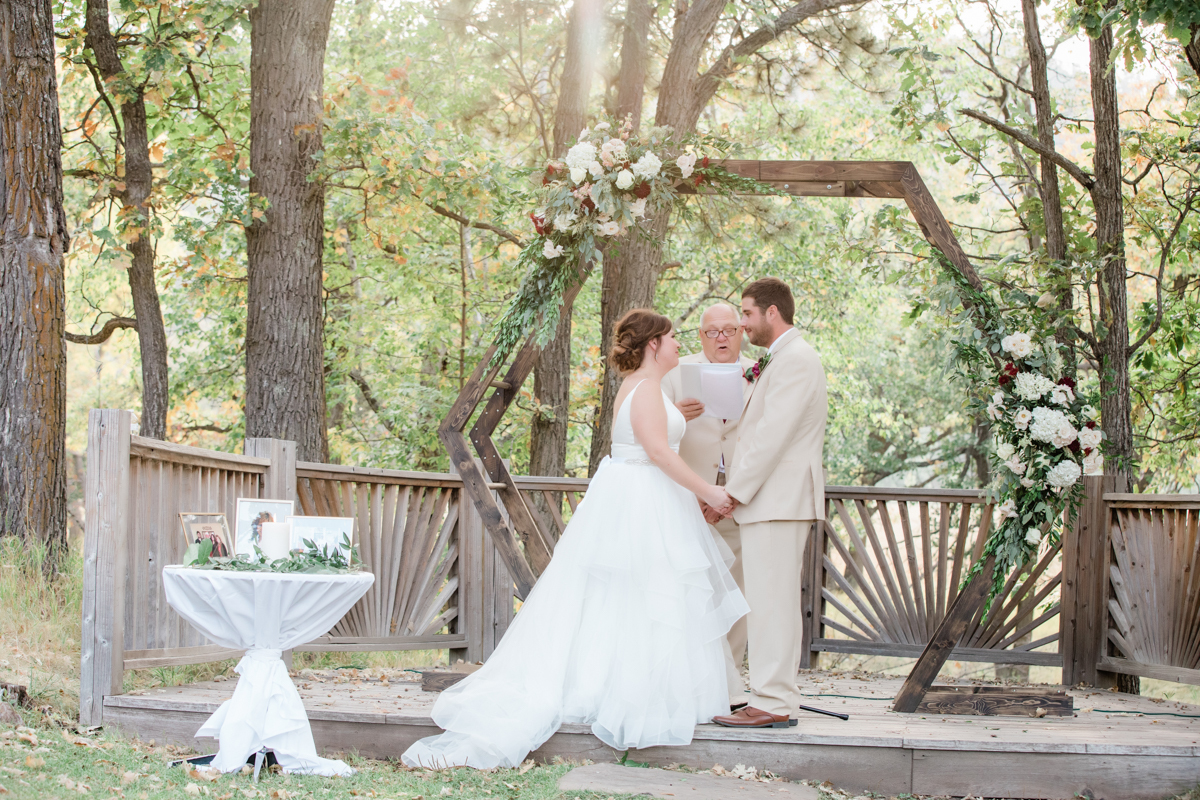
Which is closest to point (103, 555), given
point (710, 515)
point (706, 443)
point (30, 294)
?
point (30, 294)

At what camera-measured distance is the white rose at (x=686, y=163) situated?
4855mm

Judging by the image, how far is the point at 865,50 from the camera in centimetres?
960

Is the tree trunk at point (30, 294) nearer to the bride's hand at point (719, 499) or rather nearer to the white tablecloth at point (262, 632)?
the white tablecloth at point (262, 632)

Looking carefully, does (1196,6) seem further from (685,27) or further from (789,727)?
(685,27)

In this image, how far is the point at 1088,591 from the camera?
6.02 meters

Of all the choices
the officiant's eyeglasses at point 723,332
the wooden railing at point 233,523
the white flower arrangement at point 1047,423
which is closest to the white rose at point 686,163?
the officiant's eyeglasses at point 723,332

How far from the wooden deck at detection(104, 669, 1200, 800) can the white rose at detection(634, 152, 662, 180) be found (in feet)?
8.72

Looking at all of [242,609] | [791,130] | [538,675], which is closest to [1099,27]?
[538,675]

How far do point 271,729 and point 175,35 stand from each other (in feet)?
19.5

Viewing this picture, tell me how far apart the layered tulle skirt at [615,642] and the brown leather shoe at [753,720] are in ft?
0.31

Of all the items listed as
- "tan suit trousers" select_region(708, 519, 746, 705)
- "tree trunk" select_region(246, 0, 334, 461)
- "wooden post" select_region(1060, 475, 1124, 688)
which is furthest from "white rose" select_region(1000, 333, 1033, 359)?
"tree trunk" select_region(246, 0, 334, 461)

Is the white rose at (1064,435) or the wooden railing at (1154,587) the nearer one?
the white rose at (1064,435)

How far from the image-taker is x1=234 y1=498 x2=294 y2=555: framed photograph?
4.00 meters

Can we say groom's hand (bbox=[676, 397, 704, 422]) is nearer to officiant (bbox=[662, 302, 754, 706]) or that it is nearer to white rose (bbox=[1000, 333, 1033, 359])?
officiant (bbox=[662, 302, 754, 706])
